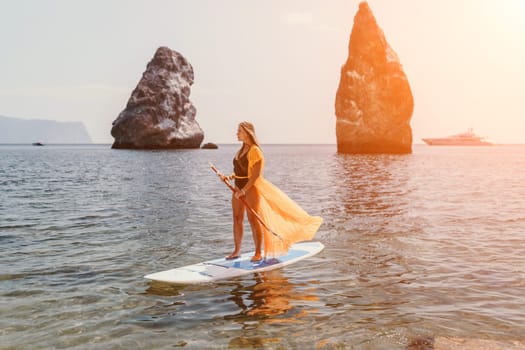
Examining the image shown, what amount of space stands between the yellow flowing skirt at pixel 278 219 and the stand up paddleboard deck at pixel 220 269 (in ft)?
0.93

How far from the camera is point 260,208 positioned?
352 inches

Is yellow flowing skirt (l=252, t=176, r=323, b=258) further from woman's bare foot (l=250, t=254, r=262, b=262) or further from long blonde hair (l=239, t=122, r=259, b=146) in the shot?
long blonde hair (l=239, t=122, r=259, b=146)

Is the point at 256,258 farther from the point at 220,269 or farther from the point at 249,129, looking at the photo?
the point at 249,129

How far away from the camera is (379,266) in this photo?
969 centimetres

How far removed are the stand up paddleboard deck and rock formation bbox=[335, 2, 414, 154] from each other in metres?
88.8

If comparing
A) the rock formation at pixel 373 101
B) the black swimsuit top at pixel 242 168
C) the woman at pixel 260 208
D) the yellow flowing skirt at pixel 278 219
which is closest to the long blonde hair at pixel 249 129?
the woman at pixel 260 208

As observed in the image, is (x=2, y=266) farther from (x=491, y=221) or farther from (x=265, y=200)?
(x=491, y=221)

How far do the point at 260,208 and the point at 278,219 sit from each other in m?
0.54

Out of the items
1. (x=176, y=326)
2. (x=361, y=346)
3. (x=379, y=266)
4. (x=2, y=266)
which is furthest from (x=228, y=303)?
(x=2, y=266)

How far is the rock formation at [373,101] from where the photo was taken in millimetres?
95688

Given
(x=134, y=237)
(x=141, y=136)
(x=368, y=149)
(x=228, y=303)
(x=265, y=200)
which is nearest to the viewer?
(x=228, y=303)

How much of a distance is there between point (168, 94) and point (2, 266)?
373 feet

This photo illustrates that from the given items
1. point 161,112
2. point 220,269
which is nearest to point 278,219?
point 220,269

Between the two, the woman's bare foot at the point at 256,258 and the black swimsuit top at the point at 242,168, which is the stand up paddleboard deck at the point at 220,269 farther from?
the black swimsuit top at the point at 242,168
